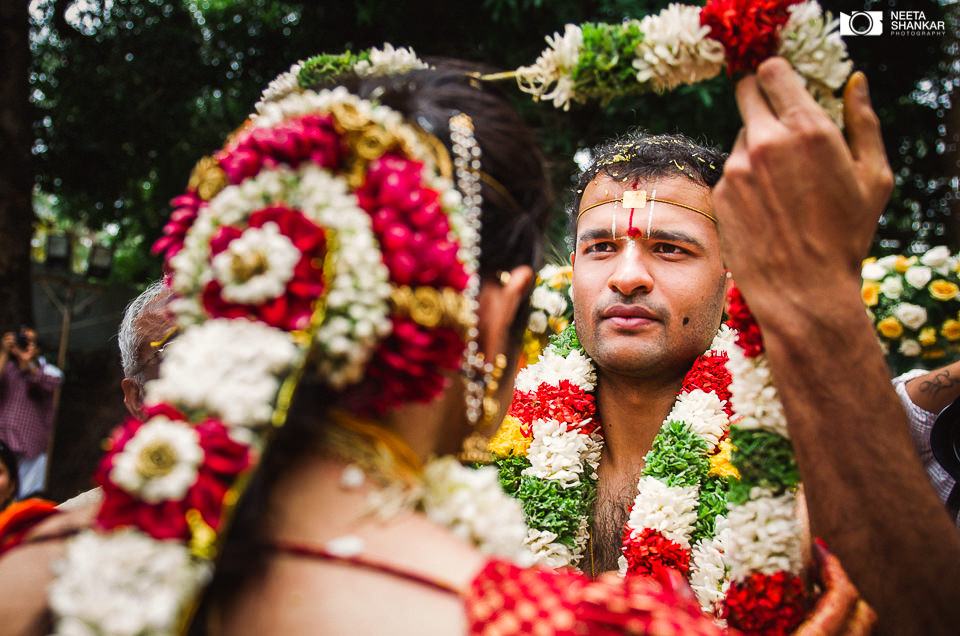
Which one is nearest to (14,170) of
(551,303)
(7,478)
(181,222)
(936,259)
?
(7,478)

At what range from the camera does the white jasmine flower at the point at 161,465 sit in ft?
3.56

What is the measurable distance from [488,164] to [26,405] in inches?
255

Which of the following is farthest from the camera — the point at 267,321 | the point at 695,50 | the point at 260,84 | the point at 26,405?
the point at 260,84

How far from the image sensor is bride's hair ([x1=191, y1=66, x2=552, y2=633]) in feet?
4.22

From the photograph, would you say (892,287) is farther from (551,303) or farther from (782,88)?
Result: (782,88)

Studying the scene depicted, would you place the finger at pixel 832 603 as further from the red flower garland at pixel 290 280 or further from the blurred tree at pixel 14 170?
the blurred tree at pixel 14 170

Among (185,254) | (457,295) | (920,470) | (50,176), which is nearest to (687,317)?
(920,470)

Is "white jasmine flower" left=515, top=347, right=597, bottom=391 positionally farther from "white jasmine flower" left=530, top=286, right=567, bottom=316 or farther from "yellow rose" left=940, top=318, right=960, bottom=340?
"yellow rose" left=940, top=318, right=960, bottom=340

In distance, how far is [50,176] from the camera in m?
11.1

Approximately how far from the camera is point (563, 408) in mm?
3211

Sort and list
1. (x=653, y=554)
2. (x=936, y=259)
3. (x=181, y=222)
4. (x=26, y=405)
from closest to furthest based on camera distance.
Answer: (x=181, y=222) < (x=653, y=554) < (x=936, y=259) < (x=26, y=405)

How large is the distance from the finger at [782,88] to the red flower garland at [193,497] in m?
1.28

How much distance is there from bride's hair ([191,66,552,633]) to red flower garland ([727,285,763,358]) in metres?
0.52

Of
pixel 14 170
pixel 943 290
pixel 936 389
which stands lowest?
pixel 936 389
